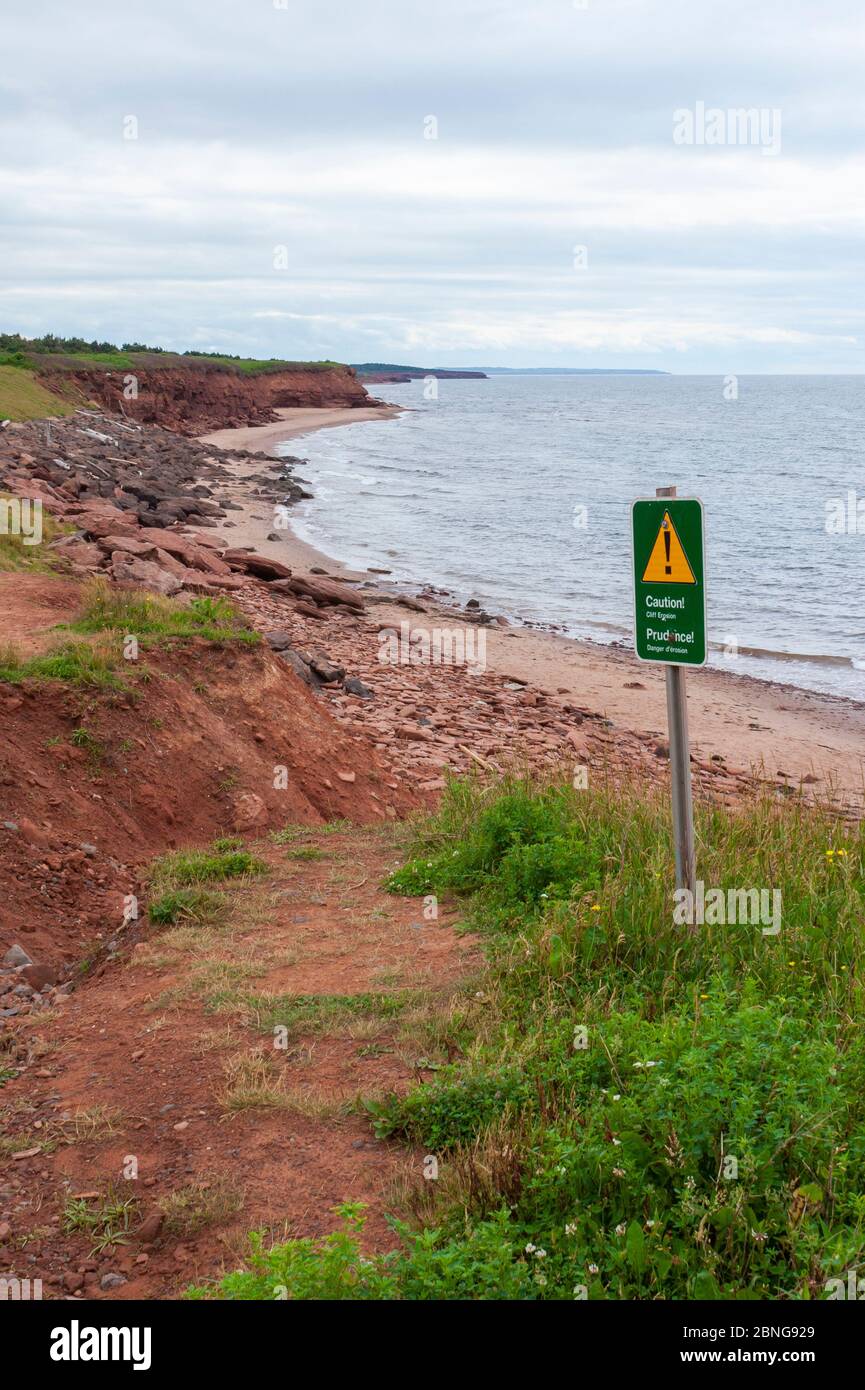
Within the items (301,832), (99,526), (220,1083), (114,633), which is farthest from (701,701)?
(220,1083)

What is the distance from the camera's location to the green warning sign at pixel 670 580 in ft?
15.8

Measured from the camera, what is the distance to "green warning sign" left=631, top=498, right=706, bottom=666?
4.82 metres

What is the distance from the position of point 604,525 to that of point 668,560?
114ft

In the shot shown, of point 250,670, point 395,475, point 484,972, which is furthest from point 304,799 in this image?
point 395,475

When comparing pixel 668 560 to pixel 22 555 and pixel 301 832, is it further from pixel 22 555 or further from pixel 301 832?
pixel 22 555

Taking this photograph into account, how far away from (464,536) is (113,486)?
1268 cm

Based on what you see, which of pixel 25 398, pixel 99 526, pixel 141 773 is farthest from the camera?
pixel 25 398

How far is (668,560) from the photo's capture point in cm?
494

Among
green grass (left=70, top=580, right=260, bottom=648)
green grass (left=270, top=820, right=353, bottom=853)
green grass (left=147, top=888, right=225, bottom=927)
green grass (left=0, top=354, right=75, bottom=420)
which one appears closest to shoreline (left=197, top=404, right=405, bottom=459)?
green grass (left=0, top=354, right=75, bottom=420)

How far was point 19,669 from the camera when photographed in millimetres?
9570

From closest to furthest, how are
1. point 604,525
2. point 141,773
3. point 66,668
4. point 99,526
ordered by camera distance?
point 141,773 → point 66,668 → point 99,526 → point 604,525

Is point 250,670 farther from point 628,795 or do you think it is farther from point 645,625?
point 645,625

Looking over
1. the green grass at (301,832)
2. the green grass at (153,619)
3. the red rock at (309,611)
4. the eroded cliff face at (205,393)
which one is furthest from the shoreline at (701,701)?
the eroded cliff face at (205,393)

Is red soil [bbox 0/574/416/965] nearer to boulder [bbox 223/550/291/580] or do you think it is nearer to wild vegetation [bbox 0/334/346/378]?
boulder [bbox 223/550/291/580]
